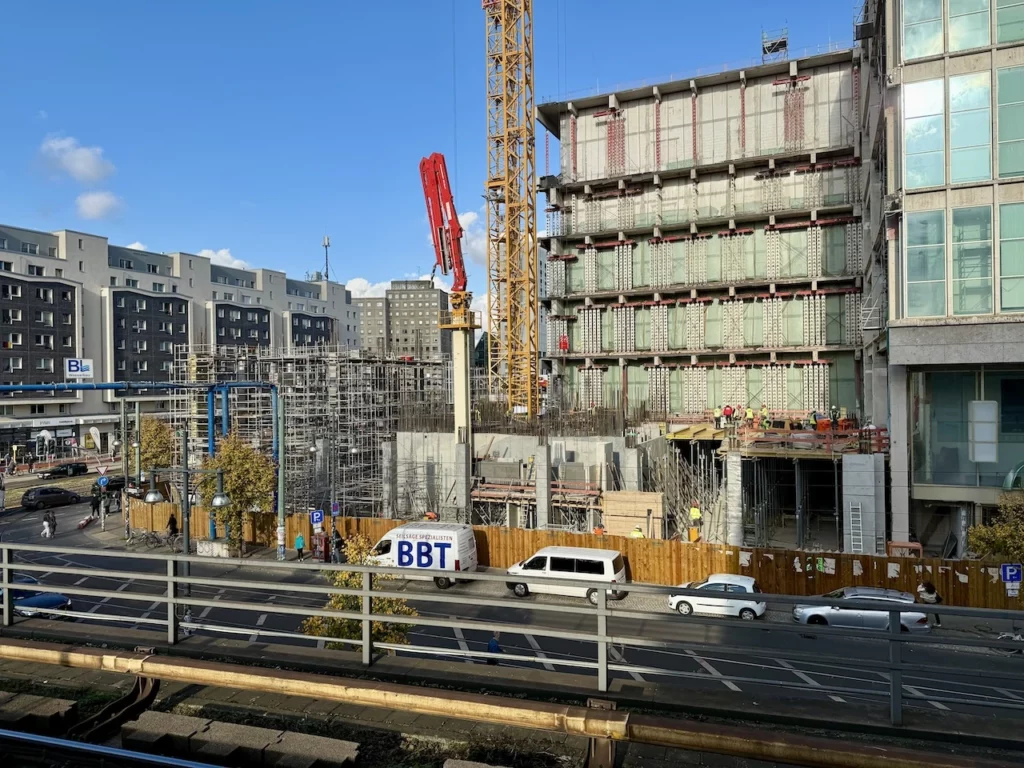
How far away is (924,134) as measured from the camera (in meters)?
21.4

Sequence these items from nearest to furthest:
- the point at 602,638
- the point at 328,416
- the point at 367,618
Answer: the point at 602,638 < the point at 367,618 < the point at 328,416

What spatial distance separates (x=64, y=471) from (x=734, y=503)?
4706 centimetres

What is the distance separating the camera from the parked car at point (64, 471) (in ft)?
165

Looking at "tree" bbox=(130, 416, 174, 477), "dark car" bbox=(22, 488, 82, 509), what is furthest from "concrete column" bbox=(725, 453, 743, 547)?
"dark car" bbox=(22, 488, 82, 509)

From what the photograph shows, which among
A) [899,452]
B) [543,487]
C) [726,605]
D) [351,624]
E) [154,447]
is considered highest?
[899,452]

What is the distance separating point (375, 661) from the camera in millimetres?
5660

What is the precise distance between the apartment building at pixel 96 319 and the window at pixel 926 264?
44.4 m

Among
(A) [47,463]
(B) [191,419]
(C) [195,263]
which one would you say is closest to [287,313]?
(C) [195,263]

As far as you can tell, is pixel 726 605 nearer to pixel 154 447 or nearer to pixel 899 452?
pixel 899 452

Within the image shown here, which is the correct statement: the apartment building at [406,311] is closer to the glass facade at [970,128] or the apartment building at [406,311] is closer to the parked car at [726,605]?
the glass facade at [970,128]

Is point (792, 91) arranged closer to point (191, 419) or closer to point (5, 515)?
point (191, 419)

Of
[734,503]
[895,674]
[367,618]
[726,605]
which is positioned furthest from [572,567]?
[895,674]

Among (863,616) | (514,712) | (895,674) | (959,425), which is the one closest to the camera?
(895,674)

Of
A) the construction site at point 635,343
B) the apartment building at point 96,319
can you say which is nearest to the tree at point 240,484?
the construction site at point 635,343
